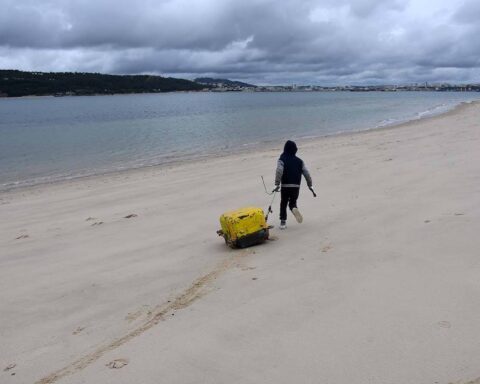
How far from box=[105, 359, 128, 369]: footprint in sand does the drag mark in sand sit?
233 millimetres

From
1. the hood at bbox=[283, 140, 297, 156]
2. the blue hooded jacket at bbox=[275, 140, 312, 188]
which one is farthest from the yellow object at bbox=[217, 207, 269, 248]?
the hood at bbox=[283, 140, 297, 156]

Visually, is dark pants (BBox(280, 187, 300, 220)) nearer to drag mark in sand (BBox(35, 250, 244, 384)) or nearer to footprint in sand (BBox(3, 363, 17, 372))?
drag mark in sand (BBox(35, 250, 244, 384))

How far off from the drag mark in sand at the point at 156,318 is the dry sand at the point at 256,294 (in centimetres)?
2

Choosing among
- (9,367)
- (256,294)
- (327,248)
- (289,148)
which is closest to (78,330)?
(9,367)

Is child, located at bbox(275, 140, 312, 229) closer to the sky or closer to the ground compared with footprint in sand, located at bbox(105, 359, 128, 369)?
closer to the sky

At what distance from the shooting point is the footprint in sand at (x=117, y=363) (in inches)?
186

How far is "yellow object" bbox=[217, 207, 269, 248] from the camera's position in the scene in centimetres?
827

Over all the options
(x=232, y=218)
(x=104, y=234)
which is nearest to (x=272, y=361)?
(x=232, y=218)

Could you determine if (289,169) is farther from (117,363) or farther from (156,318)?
(117,363)

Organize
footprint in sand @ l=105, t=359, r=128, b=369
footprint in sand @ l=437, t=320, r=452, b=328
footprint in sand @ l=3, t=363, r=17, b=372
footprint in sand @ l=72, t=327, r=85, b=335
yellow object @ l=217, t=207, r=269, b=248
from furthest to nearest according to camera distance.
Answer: yellow object @ l=217, t=207, r=269, b=248 → footprint in sand @ l=72, t=327, r=85, b=335 → footprint in sand @ l=3, t=363, r=17, b=372 → footprint in sand @ l=437, t=320, r=452, b=328 → footprint in sand @ l=105, t=359, r=128, b=369

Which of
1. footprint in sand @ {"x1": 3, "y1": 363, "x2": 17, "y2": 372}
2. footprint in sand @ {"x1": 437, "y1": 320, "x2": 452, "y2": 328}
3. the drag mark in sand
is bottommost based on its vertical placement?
footprint in sand @ {"x1": 3, "y1": 363, "x2": 17, "y2": 372}

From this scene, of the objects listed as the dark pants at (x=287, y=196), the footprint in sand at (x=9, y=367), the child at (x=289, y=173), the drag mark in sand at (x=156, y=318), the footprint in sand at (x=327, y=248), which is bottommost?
the footprint in sand at (x=9, y=367)

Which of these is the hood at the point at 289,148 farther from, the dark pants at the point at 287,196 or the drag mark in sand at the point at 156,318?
the drag mark in sand at the point at 156,318

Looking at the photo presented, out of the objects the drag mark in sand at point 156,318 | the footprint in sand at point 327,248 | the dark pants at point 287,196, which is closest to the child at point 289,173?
the dark pants at point 287,196
